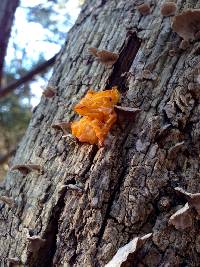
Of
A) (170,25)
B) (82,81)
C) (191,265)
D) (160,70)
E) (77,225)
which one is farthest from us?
(82,81)

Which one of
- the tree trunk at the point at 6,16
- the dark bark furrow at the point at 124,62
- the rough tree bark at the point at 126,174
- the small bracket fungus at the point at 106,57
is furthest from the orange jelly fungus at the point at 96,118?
the tree trunk at the point at 6,16

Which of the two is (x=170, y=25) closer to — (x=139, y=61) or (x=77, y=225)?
(x=139, y=61)

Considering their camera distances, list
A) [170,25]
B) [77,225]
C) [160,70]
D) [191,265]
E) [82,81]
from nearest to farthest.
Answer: [191,265] → [77,225] → [160,70] → [170,25] → [82,81]

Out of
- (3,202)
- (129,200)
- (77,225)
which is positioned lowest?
(3,202)

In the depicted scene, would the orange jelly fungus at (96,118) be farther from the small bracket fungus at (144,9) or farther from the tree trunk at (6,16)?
the tree trunk at (6,16)

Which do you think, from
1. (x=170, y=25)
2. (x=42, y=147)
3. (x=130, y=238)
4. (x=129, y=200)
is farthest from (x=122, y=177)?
(x=170, y=25)

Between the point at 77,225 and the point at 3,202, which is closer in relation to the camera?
the point at 77,225

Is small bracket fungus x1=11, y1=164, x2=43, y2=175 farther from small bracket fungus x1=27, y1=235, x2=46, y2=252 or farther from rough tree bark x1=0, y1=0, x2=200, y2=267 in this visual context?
small bracket fungus x1=27, y1=235, x2=46, y2=252
